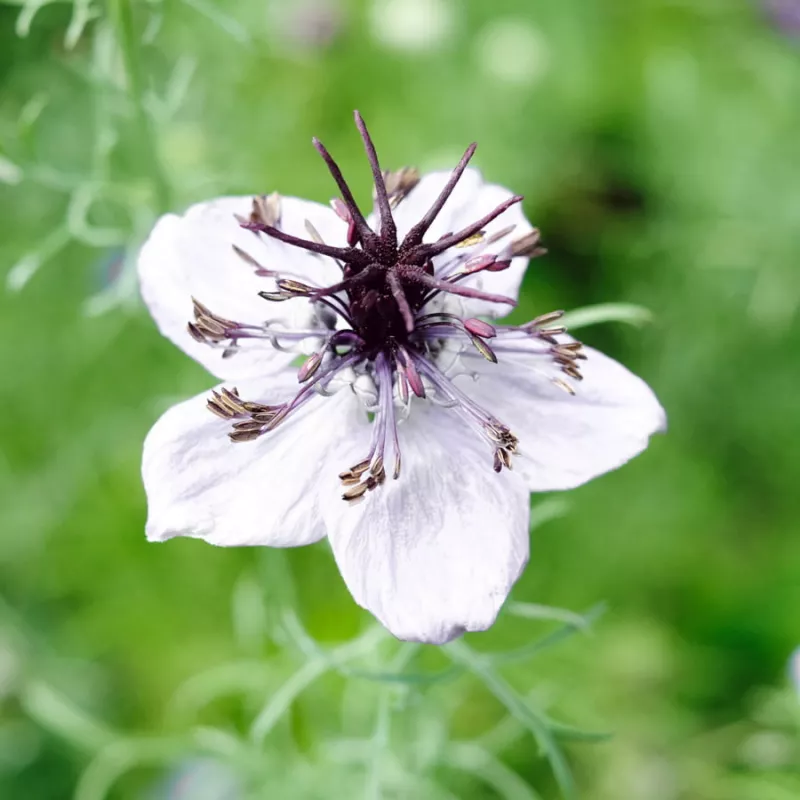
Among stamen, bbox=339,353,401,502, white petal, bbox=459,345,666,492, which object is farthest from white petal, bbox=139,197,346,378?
white petal, bbox=459,345,666,492

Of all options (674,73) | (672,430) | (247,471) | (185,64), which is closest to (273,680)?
(247,471)

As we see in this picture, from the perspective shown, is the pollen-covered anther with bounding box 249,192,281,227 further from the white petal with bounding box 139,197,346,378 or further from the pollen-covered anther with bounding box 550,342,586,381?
the pollen-covered anther with bounding box 550,342,586,381

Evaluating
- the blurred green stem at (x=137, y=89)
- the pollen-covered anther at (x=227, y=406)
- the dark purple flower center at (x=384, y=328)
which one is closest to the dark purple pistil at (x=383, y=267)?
the dark purple flower center at (x=384, y=328)

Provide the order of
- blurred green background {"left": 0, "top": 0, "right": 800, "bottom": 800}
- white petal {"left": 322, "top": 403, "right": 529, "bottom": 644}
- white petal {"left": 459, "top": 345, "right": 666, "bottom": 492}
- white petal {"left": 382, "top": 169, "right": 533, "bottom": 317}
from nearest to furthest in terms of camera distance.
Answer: white petal {"left": 322, "top": 403, "right": 529, "bottom": 644}
white petal {"left": 459, "top": 345, "right": 666, "bottom": 492}
white petal {"left": 382, "top": 169, "right": 533, "bottom": 317}
blurred green background {"left": 0, "top": 0, "right": 800, "bottom": 800}

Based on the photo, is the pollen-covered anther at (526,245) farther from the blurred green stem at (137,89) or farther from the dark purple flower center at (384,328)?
the blurred green stem at (137,89)

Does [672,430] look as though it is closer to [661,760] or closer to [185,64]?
[661,760]
